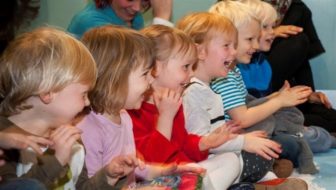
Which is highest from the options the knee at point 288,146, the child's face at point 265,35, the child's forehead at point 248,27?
the child's forehead at point 248,27

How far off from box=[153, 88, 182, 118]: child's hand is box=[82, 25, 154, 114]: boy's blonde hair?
11 cm

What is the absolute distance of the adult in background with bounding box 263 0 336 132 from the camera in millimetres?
2199

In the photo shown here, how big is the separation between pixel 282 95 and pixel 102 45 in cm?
71

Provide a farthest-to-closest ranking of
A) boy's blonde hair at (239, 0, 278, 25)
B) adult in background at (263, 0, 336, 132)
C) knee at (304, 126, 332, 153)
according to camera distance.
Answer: adult in background at (263, 0, 336, 132), knee at (304, 126, 332, 153), boy's blonde hair at (239, 0, 278, 25)

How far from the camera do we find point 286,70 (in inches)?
86.9

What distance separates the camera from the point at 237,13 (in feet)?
6.04

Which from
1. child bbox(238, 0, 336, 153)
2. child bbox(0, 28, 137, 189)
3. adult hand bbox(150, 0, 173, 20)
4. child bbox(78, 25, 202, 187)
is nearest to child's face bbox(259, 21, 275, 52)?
child bbox(238, 0, 336, 153)

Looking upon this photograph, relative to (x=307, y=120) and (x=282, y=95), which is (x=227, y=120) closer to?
(x=282, y=95)

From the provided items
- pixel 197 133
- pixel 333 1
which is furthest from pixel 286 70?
pixel 197 133

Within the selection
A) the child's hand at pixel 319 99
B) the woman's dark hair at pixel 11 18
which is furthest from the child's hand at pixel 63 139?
the child's hand at pixel 319 99

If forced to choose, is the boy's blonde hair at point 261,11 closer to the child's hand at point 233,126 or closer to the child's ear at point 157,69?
the child's hand at point 233,126

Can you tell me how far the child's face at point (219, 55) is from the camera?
1.63m

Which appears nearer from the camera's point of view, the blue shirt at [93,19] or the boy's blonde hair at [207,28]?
the boy's blonde hair at [207,28]

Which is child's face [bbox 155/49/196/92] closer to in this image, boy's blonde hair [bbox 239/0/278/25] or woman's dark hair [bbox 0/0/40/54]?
woman's dark hair [bbox 0/0/40/54]
